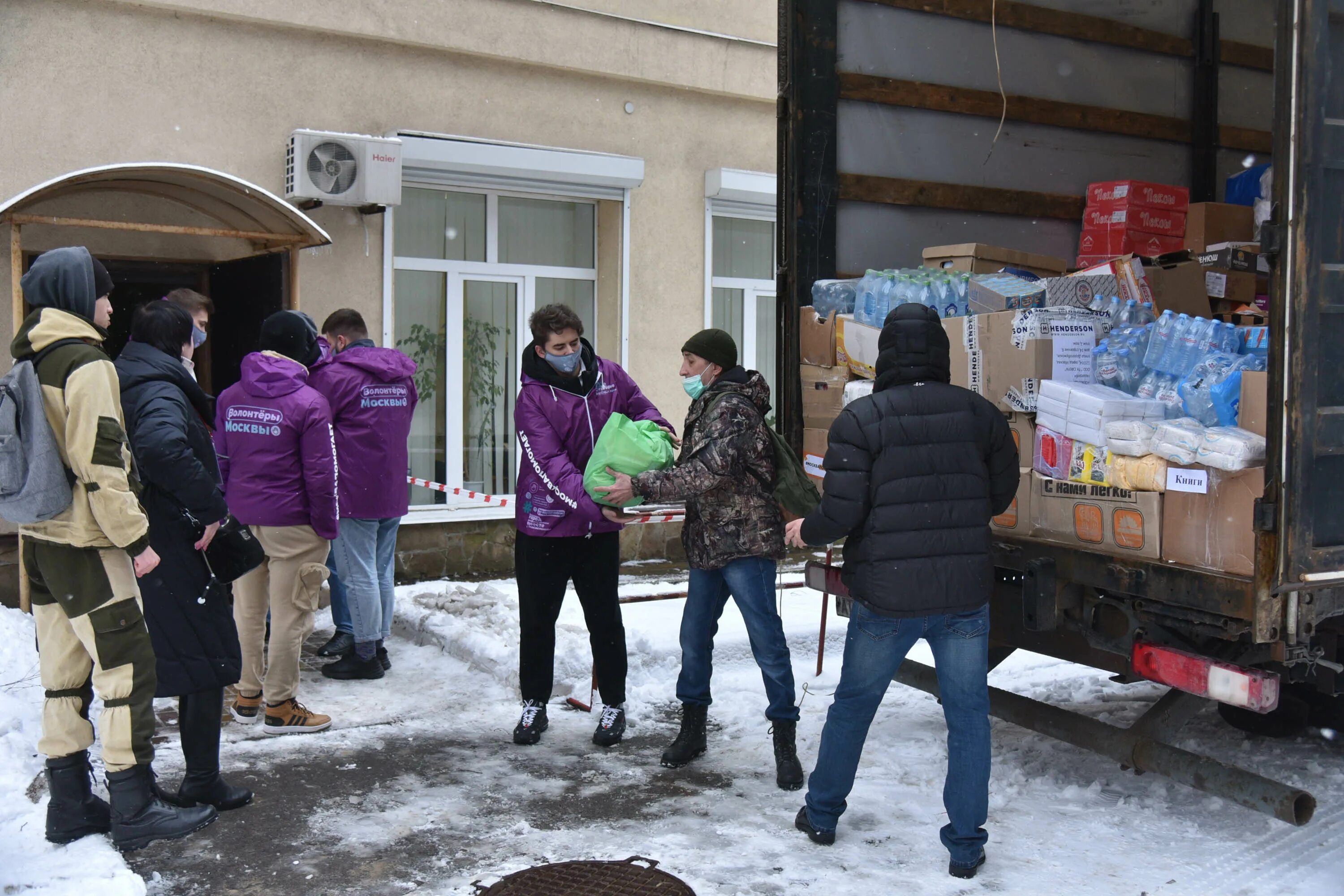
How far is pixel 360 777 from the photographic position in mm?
4672

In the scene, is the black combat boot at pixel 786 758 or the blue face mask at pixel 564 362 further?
the blue face mask at pixel 564 362

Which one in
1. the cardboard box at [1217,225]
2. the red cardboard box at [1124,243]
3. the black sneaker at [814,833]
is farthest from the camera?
the cardboard box at [1217,225]

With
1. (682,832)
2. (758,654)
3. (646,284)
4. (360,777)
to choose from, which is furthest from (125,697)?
(646,284)

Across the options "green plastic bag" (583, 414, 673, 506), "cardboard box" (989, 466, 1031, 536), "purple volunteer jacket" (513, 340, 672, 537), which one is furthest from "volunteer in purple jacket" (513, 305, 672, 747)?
"cardboard box" (989, 466, 1031, 536)

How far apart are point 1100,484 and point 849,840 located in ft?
4.91

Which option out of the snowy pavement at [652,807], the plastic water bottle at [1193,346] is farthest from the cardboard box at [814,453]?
the plastic water bottle at [1193,346]

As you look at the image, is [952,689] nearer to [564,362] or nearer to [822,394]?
[822,394]

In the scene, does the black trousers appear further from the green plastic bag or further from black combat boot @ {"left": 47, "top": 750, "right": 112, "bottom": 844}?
black combat boot @ {"left": 47, "top": 750, "right": 112, "bottom": 844}

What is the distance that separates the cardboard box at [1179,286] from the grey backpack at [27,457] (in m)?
4.20

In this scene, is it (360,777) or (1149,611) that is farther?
(360,777)

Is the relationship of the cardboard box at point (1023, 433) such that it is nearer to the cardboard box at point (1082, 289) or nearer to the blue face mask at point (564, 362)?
the cardboard box at point (1082, 289)

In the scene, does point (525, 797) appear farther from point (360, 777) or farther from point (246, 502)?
point (246, 502)

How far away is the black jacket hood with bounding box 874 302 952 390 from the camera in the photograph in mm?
3844

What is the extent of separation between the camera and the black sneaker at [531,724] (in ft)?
16.8
